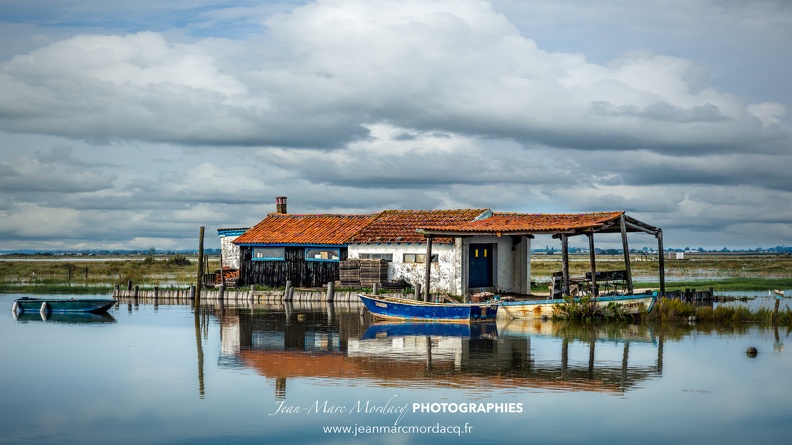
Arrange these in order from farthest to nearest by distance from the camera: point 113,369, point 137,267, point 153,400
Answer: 1. point 137,267
2. point 113,369
3. point 153,400

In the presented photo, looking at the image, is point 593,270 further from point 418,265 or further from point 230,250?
point 230,250

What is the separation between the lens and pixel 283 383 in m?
19.0

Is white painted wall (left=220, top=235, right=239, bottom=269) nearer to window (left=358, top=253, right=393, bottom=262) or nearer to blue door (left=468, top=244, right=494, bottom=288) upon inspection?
window (left=358, top=253, right=393, bottom=262)

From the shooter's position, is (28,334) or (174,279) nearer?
(28,334)

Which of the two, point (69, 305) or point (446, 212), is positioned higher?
point (446, 212)

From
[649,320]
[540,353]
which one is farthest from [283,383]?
[649,320]

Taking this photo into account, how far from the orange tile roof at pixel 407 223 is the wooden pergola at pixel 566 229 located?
557 centimetres

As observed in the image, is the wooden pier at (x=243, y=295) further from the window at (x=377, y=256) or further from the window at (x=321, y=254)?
the window at (x=377, y=256)

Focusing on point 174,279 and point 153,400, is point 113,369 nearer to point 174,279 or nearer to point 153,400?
point 153,400

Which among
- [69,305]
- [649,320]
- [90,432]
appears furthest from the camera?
[69,305]

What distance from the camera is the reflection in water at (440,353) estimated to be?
19.3m

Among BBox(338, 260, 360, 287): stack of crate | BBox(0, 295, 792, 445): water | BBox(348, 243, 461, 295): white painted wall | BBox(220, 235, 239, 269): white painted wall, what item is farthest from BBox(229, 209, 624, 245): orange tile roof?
BBox(0, 295, 792, 445): water

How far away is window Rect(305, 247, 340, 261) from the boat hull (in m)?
13.3

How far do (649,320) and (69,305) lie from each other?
23.1m
